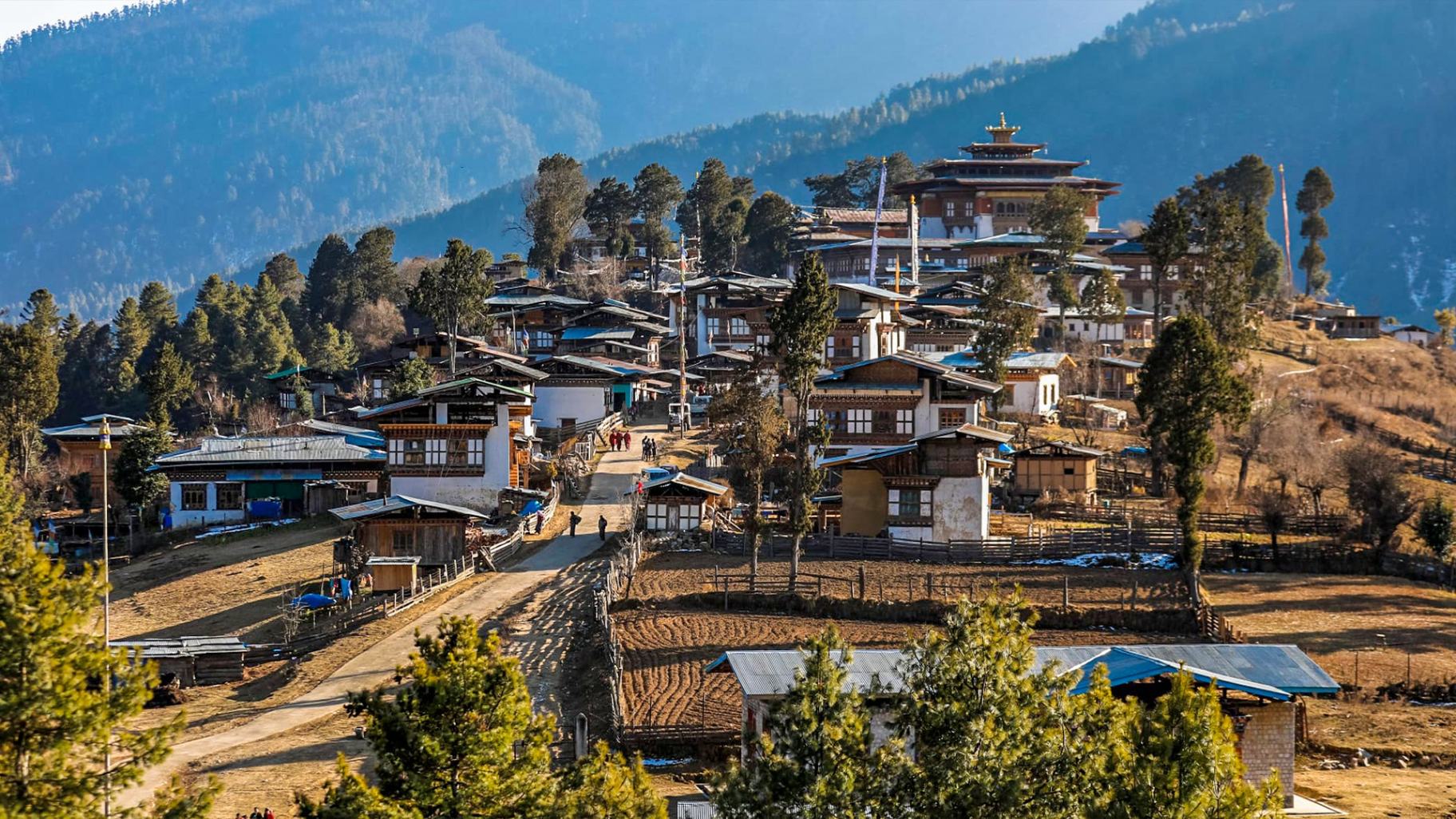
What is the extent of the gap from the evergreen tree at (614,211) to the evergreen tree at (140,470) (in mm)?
53992

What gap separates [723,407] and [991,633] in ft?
135

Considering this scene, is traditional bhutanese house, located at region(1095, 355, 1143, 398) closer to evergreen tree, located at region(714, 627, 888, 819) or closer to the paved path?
the paved path

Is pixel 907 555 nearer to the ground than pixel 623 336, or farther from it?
nearer to the ground

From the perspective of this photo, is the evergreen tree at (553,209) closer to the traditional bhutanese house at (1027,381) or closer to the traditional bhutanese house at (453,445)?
the traditional bhutanese house at (1027,381)

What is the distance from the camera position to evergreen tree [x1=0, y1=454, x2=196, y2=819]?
61.2ft

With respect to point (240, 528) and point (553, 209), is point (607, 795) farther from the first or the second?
point (553, 209)

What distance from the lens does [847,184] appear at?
461ft

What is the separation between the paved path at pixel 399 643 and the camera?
36.1m

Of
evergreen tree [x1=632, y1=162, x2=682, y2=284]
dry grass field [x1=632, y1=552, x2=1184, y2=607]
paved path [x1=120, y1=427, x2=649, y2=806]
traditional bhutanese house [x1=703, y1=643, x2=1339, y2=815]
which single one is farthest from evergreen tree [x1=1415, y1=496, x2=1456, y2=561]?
evergreen tree [x1=632, y1=162, x2=682, y2=284]

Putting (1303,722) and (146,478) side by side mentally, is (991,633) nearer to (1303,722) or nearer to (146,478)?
(1303,722)

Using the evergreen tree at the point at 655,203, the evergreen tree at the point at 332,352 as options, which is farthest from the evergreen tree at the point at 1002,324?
the evergreen tree at the point at 655,203

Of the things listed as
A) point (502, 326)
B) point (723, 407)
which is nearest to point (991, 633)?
point (723, 407)

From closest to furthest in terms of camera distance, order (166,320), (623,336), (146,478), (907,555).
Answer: (907,555), (146,478), (623,336), (166,320)

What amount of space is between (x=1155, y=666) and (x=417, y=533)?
93.0 ft
